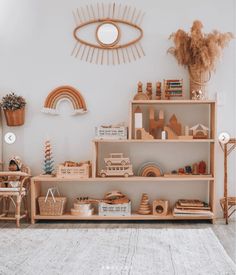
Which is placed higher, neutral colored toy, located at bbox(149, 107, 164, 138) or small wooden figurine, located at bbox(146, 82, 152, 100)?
small wooden figurine, located at bbox(146, 82, 152, 100)

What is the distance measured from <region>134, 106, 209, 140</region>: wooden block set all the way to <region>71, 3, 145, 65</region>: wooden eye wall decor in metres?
0.65

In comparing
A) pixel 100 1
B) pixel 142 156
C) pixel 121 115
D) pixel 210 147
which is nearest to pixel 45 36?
pixel 100 1

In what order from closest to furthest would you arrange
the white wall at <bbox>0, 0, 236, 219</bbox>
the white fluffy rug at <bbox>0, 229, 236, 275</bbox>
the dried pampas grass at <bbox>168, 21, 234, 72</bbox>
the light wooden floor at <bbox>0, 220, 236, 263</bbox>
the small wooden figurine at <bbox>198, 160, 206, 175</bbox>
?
the white fluffy rug at <bbox>0, 229, 236, 275</bbox> < the light wooden floor at <bbox>0, 220, 236, 263</bbox> < the dried pampas grass at <bbox>168, 21, 234, 72</bbox> < the small wooden figurine at <bbox>198, 160, 206, 175</bbox> < the white wall at <bbox>0, 0, 236, 219</bbox>

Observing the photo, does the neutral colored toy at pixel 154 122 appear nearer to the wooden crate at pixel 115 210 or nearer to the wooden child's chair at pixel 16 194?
the wooden crate at pixel 115 210

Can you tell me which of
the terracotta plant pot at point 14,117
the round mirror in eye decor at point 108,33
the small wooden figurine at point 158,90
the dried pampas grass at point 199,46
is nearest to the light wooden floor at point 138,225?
the terracotta plant pot at point 14,117

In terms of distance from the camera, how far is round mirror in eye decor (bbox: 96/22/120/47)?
16.7ft

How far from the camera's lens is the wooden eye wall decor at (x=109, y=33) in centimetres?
508

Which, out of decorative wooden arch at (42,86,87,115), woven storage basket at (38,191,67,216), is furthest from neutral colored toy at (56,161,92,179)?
decorative wooden arch at (42,86,87,115)

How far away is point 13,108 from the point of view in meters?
4.98

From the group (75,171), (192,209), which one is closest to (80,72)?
(75,171)

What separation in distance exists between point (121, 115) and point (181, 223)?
131 centimetres

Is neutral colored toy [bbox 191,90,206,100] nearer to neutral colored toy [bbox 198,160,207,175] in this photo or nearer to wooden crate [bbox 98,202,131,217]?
neutral colored toy [bbox 198,160,207,175]

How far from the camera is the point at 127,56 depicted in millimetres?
5098

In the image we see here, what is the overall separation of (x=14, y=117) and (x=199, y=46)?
207 centimetres
